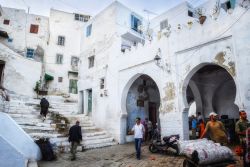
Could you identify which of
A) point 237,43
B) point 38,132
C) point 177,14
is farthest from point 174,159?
point 177,14

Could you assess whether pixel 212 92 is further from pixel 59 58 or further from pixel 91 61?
pixel 59 58

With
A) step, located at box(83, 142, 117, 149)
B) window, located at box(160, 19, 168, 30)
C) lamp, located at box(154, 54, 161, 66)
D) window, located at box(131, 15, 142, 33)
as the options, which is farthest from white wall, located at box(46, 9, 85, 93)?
lamp, located at box(154, 54, 161, 66)

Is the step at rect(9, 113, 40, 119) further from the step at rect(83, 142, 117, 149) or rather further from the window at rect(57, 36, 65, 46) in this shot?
the window at rect(57, 36, 65, 46)

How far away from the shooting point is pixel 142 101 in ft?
50.9

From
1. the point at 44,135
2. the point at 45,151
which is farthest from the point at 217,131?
the point at 44,135

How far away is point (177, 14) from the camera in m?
18.4

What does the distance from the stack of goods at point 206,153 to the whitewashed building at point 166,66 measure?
2633mm

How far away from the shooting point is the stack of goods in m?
5.06

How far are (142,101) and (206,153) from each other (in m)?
10.4

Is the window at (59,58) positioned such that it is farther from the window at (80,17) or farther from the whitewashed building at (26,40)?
the window at (80,17)

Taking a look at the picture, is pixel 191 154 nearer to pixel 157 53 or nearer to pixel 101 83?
pixel 157 53

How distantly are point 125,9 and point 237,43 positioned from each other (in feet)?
35.4

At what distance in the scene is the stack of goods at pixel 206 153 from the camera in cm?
506

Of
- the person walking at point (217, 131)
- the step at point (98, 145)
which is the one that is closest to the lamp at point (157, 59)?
the person walking at point (217, 131)
